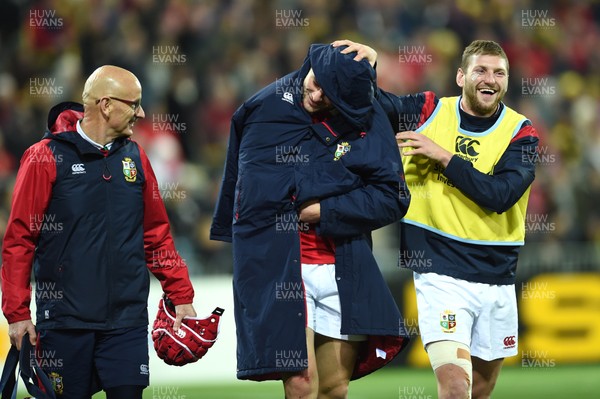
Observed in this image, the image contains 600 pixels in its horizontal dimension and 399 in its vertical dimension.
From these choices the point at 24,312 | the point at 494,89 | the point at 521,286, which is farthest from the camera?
the point at 521,286

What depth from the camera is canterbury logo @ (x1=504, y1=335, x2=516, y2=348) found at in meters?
6.23

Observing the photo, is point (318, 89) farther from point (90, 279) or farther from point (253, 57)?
point (253, 57)

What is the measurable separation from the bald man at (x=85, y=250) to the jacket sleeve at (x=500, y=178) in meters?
1.81

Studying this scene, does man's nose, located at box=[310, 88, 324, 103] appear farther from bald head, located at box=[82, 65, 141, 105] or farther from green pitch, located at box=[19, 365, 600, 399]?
green pitch, located at box=[19, 365, 600, 399]

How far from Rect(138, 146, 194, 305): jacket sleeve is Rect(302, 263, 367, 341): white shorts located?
0.71 meters

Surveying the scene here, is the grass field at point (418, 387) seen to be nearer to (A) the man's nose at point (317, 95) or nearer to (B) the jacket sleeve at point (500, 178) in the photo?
(B) the jacket sleeve at point (500, 178)

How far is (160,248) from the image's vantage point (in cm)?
566

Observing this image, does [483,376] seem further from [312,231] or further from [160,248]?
[160,248]

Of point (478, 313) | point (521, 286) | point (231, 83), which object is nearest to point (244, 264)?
point (478, 313)

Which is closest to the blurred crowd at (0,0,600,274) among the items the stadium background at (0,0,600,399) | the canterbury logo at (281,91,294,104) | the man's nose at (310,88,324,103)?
the stadium background at (0,0,600,399)

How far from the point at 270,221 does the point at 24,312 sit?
4.33ft

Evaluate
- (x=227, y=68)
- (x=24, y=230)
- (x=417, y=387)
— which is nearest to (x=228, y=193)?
Result: (x=24, y=230)

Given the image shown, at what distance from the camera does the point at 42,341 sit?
5.35 m

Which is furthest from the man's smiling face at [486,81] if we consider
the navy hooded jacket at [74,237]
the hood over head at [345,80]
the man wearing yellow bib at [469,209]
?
the navy hooded jacket at [74,237]
